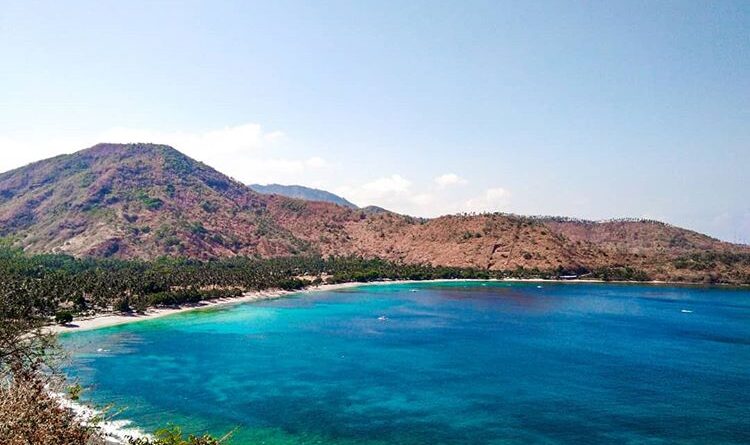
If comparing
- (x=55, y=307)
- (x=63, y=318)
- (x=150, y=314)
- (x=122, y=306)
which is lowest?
(x=150, y=314)

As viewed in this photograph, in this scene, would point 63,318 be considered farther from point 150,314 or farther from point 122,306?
point 150,314

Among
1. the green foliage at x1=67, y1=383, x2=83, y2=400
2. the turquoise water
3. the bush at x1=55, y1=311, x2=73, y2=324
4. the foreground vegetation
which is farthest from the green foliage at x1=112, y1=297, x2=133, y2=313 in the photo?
the green foliage at x1=67, y1=383, x2=83, y2=400

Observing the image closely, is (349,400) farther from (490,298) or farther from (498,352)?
(490,298)

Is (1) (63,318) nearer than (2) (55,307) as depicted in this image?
Yes

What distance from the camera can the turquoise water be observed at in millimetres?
55062

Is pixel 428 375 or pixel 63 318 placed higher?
pixel 63 318

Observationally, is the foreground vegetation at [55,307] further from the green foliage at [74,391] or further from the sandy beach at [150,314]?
the sandy beach at [150,314]

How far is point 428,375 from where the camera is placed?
77.5 meters

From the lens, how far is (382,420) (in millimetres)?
56938

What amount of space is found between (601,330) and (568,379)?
49.2 m

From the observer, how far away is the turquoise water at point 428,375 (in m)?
55.1

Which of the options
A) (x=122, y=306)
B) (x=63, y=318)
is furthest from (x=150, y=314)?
(x=63, y=318)

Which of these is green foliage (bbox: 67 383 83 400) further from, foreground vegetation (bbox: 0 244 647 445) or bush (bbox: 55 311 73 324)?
bush (bbox: 55 311 73 324)

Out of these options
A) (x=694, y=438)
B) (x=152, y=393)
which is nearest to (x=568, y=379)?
(x=694, y=438)
